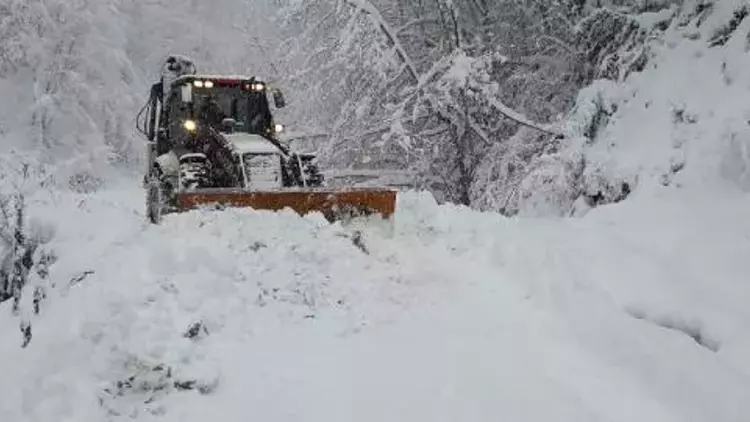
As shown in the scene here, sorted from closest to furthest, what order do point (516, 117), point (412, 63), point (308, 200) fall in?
point (308, 200) < point (516, 117) < point (412, 63)

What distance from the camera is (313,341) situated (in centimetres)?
531

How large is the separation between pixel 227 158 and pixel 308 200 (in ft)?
5.30

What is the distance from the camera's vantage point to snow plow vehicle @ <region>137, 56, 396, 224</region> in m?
7.98

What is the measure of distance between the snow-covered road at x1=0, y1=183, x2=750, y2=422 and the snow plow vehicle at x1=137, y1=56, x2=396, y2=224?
39 cm

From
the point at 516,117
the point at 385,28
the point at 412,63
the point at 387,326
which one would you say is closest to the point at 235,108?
the point at 385,28

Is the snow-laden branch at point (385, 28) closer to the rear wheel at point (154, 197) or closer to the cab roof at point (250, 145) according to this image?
the cab roof at point (250, 145)

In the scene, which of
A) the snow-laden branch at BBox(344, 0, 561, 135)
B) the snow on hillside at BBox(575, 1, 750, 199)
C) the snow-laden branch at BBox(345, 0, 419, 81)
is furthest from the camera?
the snow-laden branch at BBox(345, 0, 419, 81)

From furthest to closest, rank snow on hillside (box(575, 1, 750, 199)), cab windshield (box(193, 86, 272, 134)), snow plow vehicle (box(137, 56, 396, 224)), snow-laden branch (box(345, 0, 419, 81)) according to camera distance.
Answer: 1. snow-laden branch (box(345, 0, 419, 81))
2. cab windshield (box(193, 86, 272, 134))
3. snow plow vehicle (box(137, 56, 396, 224))
4. snow on hillside (box(575, 1, 750, 199))

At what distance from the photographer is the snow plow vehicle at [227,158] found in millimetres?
7977

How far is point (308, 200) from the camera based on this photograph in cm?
804

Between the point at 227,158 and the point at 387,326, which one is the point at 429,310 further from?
the point at 227,158

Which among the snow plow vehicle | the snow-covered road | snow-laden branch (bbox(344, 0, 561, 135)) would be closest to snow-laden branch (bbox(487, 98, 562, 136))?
snow-laden branch (bbox(344, 0, 561, 135))

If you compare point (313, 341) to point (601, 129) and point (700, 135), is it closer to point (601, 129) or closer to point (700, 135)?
point (700, 135)

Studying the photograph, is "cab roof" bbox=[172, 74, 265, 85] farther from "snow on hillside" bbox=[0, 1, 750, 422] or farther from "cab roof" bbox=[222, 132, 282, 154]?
"snow on hillside" bbox=[0, 1, 750, 422]
